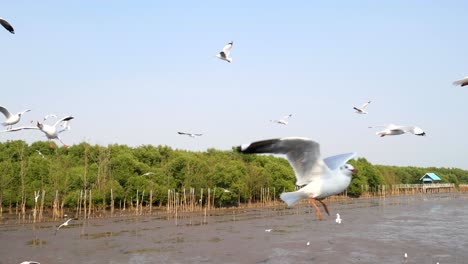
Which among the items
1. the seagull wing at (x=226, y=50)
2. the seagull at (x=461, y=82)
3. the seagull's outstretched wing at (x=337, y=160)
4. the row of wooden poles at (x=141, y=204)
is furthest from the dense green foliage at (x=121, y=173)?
the seagull at (x=461, y=82)

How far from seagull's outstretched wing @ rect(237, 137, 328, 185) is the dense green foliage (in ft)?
167

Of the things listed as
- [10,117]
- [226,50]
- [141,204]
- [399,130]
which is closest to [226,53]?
[226,50]

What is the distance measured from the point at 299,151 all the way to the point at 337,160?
1.41 meters

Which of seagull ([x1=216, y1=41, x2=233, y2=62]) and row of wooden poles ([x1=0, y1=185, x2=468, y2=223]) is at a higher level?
seagull ([x1=216, y1=41, x2=233, y2=62])

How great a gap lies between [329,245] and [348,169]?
97.0 ft

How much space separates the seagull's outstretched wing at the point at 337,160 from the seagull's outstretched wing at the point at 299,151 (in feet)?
1.53

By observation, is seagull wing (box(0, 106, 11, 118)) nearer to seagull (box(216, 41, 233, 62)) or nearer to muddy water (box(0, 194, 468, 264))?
seagull (box(216, 41, 233, 62))

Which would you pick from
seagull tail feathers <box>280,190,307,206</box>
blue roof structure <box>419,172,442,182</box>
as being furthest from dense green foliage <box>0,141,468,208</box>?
blue roof structure <box>419,172,442,182</box>

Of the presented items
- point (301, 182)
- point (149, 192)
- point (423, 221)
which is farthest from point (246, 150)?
point (149, 192)

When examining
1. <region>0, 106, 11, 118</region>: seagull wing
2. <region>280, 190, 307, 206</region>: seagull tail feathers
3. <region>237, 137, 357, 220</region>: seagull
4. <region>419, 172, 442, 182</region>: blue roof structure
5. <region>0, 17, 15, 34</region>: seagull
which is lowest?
<region>280, 190, 307, 206</region>: seagull tail feathers

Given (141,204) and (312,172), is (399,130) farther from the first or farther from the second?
(141,204)

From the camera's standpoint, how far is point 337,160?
347 inches

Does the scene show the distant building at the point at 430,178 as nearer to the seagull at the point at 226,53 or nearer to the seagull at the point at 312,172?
the seagull at the point at 226,53

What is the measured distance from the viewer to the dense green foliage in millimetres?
56219
